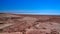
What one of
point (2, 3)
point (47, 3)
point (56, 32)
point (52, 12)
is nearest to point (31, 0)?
point (47, 3)

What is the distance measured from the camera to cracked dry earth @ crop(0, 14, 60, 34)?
58.2 inches

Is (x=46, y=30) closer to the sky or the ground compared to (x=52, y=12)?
closer to the ground

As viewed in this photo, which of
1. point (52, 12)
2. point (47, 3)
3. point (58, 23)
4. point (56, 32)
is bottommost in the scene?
point (56, 32)

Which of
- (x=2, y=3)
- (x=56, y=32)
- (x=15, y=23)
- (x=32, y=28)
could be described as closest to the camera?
(x=56, y=32)

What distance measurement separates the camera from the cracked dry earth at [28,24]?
58.2 inches

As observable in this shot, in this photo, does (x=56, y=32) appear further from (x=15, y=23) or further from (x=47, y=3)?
(x=15, y=23)

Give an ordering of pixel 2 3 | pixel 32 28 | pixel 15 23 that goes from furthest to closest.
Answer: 1. pixel 2 3
2. pixel 15 23
3. pixel 32 28

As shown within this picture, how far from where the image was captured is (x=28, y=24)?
1628 mm

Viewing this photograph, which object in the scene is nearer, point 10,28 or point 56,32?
point 56,32

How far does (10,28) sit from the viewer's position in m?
1.57

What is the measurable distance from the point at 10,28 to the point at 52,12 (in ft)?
2.67

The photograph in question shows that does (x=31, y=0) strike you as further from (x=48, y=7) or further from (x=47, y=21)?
(x=47, y=21)

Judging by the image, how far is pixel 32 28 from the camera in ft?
5.06

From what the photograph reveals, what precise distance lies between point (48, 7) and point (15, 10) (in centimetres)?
63
